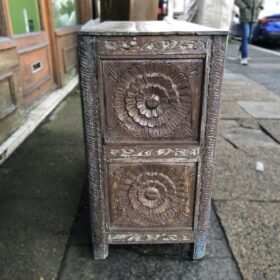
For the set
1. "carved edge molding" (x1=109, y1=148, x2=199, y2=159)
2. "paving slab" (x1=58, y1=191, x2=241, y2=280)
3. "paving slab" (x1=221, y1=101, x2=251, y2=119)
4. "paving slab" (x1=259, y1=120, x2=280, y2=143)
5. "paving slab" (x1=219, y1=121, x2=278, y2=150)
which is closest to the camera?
"carved edge molding" (x1=109, y1=148, x2=199, y2=159)

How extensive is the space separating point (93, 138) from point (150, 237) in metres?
0.67

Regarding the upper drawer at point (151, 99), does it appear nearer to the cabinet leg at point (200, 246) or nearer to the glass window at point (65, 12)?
the cabinet leg at point (200, 246)

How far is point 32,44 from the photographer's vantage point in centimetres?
433

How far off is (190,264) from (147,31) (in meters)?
1.29

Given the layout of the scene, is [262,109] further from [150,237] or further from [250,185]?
[150,237]

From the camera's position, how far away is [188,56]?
1.43 metres

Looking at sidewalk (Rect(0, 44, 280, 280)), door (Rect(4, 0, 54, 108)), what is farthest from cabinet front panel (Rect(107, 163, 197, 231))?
door (Rect(4, 0, 54, 108))

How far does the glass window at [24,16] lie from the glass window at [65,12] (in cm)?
84

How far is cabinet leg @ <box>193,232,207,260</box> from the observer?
1821mm

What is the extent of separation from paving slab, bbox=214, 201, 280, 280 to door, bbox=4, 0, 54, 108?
293 cm

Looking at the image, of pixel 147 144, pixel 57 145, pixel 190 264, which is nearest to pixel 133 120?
pixel 147 144

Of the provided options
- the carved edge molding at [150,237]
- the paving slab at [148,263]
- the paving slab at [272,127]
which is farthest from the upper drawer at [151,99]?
the paving slab at [272,127]

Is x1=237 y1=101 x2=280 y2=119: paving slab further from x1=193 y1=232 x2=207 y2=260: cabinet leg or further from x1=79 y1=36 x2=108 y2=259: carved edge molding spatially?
x1=79 y1=36 x2=108 y2=259: carved edge molding

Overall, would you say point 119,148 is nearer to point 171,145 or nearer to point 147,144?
point 147,144
